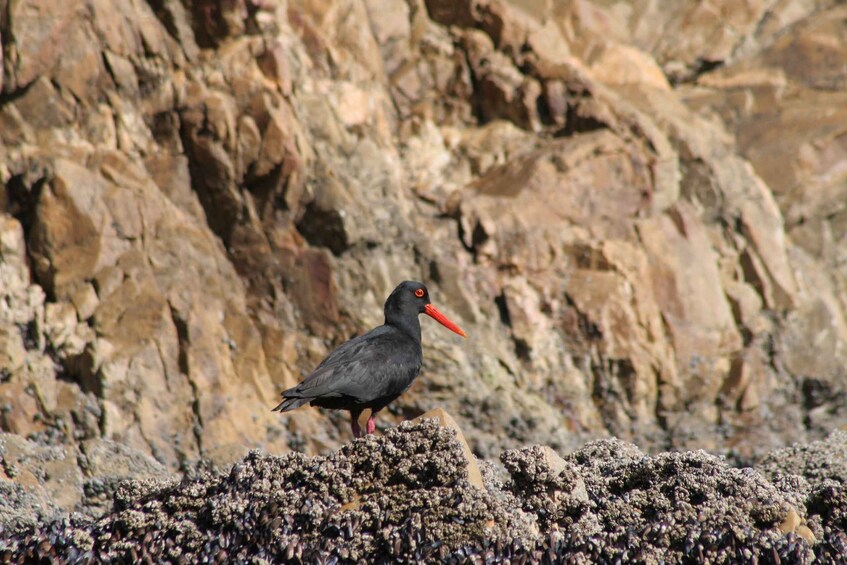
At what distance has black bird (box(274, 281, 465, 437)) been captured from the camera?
21.9 ft

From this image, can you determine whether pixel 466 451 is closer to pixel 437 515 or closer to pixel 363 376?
pixel 437 515

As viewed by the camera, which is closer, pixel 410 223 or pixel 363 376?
pixel 363 376

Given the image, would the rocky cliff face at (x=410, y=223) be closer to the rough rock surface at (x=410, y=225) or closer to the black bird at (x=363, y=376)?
→ the rough rock surface at (x=410, y=225)

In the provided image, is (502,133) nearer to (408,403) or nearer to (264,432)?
(408,403)

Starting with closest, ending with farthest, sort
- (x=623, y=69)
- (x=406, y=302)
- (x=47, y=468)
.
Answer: (x=406, y=302) < (x=47, y=468) < (x=623, y=69)

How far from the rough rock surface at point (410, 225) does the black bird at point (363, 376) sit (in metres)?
2.69

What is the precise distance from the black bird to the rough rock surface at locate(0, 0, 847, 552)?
2.69 meters

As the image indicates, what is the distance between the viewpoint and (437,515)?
18.1ft

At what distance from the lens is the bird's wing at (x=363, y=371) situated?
670 cm

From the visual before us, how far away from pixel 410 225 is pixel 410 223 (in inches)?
1.7

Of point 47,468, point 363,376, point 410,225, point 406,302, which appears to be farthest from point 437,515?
point 410,225

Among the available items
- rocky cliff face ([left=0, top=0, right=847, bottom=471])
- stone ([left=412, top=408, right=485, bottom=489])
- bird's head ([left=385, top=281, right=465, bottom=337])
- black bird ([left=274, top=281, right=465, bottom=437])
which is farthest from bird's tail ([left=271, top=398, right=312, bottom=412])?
rocky cliff face ([left=0, top=0, right=847, bottom=471])

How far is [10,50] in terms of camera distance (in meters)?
11.2

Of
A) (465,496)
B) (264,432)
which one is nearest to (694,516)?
(465,496)
